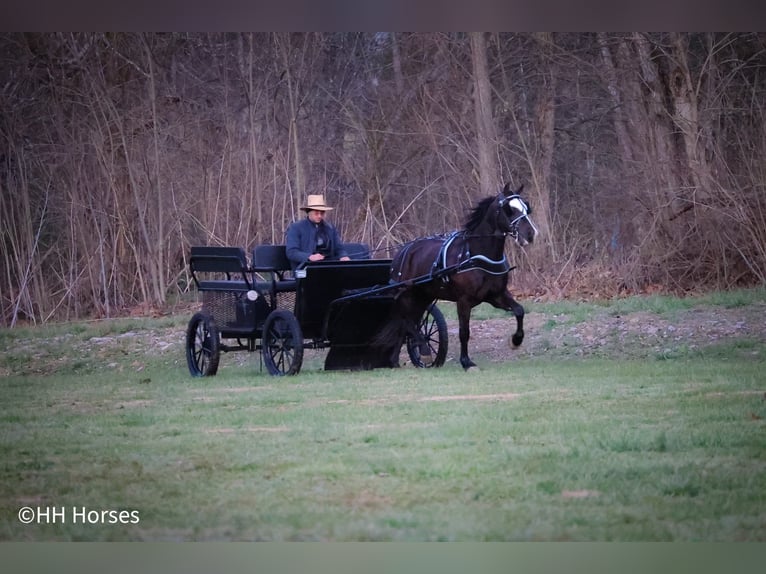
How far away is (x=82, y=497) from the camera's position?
18.1 ft

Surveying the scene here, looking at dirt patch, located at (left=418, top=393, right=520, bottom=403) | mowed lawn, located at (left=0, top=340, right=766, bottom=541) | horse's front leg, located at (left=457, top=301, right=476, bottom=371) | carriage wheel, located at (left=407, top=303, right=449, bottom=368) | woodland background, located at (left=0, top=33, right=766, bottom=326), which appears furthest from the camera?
woodland background, located at (left=0, top=33, right=766, bottom=326)

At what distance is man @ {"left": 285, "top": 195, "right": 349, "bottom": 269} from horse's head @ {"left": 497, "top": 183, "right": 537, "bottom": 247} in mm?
1080

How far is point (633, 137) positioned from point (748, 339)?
9.08ft

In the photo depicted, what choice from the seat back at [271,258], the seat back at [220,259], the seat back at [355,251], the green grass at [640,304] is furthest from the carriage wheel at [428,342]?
the green grass at [640,304]

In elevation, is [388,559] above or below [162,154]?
below

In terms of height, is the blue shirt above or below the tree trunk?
below

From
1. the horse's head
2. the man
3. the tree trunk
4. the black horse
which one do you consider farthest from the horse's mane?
the tree trunk

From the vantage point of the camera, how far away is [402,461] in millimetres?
5680

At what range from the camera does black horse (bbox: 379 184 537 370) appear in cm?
812

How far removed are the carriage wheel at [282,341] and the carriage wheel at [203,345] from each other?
358 mm

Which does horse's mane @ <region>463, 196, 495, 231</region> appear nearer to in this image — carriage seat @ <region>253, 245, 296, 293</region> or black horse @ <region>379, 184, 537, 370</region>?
black horse @ <region>379, 184, 537, 370</region>
